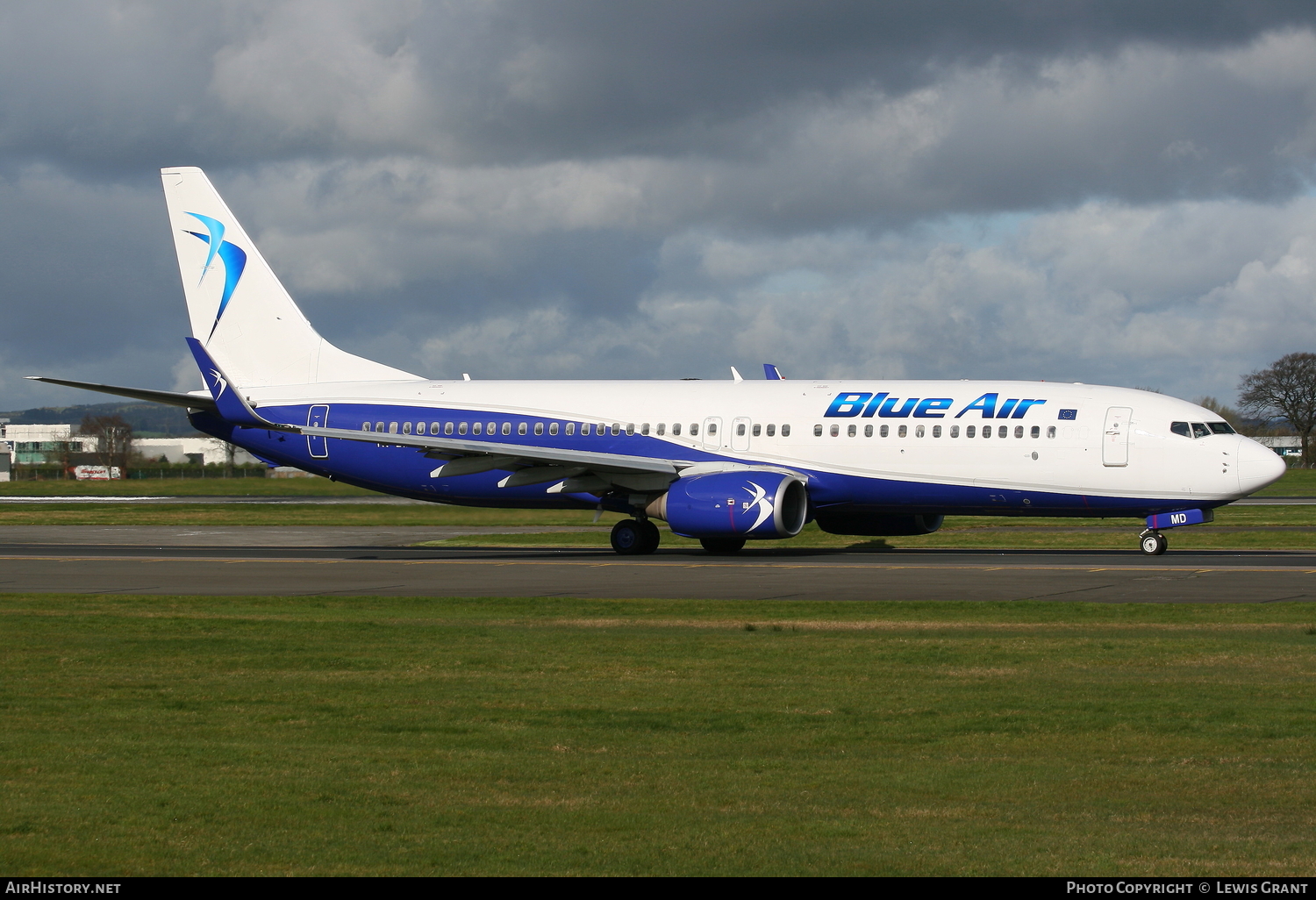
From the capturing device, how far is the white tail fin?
1527 inches

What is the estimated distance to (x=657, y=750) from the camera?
10.0 metres

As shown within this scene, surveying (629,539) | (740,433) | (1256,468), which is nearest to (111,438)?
(629,539)

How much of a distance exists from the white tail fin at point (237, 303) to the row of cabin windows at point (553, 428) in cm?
317

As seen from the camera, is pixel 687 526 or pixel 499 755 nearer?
pixel 499 755

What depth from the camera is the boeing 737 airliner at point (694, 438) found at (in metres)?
30.8

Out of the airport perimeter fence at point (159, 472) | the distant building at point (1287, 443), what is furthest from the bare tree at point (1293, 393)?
the airport perimeter fence at point (159, 472)

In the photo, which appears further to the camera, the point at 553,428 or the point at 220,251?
the point at 220,251

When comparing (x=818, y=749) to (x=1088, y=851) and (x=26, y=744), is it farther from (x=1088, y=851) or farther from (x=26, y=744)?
(x=26, y=744)

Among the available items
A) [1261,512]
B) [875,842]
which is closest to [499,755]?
[875,842]

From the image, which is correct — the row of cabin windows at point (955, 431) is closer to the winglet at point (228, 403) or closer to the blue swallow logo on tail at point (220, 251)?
the winglet at point (228, 403)

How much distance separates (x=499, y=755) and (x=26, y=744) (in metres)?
3.54

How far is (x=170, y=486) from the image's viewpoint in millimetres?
79875

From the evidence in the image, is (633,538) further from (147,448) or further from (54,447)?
(147,448)

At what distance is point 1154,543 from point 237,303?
84.2 ft
